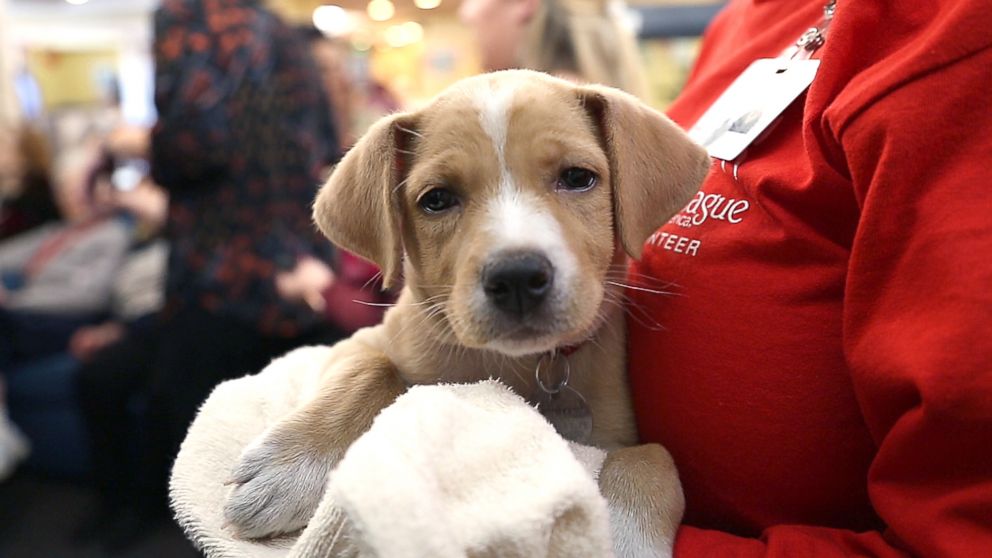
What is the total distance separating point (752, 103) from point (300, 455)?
94cm

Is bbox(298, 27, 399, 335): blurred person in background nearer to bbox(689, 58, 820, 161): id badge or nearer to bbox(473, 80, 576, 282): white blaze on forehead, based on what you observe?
bbox(473, 80, 576, 282): white blaze on forehead

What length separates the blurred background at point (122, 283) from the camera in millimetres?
2830

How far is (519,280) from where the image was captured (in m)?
1.18

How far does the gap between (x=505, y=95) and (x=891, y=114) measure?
26.2 inches

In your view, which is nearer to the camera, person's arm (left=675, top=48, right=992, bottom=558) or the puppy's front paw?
person's arm (left=675, top=48, right=992, bottom=558)

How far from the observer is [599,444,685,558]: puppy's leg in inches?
43.2

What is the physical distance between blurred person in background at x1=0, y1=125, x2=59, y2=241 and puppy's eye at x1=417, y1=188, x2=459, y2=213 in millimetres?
5261

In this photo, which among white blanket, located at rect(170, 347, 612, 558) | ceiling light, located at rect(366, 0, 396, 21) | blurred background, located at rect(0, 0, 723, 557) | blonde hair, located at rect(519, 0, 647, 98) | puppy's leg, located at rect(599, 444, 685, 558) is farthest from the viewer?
ceiling light, located at rect(366, 0, 396, 21)

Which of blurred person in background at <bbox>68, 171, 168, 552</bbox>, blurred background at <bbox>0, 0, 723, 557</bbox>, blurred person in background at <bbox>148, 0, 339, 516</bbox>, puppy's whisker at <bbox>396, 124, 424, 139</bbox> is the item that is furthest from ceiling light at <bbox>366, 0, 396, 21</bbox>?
puppy's whisker at <bbox>396, 124, 424, 139</bbox>

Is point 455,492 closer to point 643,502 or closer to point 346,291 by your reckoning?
point 643,502

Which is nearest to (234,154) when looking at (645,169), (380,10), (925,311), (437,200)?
(437,200)

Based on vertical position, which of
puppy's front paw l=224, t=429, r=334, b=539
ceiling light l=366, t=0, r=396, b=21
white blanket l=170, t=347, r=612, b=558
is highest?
white blanket l=170, t=347, r=612, b=558

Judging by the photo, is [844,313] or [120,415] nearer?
[844,313]

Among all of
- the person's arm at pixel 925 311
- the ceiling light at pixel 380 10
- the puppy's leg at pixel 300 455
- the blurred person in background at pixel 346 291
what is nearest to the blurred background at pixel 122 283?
the blurred person in background at pixel 346 291
